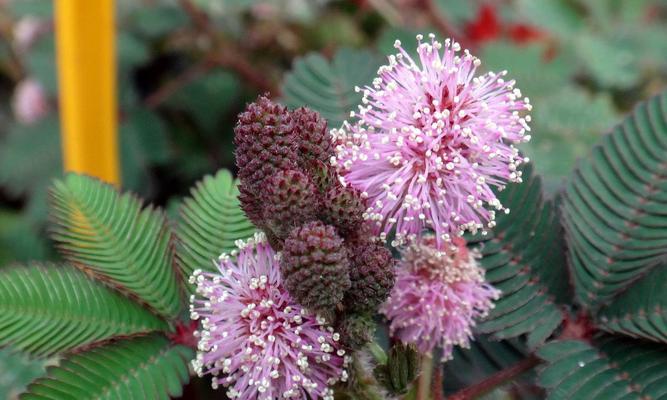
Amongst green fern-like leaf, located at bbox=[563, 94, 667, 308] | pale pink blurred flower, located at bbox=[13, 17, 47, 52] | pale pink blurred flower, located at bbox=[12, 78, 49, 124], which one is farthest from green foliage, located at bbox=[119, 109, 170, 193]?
green fern-like leaf, located at bbox=[563, 94, 667, 308]

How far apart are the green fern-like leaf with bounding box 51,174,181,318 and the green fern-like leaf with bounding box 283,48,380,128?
36 centimetres

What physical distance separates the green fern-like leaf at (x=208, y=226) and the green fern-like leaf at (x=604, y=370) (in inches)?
17.2

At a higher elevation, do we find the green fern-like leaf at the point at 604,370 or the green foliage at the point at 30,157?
the green foliage at the point at 30,157

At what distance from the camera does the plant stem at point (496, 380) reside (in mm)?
960

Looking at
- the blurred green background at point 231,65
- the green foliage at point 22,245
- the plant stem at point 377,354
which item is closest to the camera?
the plant stem at point 377,354

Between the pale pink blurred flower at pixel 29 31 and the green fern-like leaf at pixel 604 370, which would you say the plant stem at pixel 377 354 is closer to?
the green fern-like leaf at pixel 604 370

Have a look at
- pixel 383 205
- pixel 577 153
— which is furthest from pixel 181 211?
pixel 577 153

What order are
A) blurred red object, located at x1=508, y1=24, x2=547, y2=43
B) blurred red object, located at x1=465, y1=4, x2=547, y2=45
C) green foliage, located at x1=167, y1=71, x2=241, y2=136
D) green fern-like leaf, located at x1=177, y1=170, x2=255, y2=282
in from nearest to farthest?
green fern-like leaf, located at x1=177, y1=170, x2=255, y2=282
green foliage, located at x1=167, y1=71, x2=241, y2=136
blurred red object, located at x1=465, y1=4, x2=547, y2=45
blurred red object, located at x1=508, y1=24, x2=547, y2=43

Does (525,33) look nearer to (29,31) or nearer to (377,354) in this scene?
(29,31)

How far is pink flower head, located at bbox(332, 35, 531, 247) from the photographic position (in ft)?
2.73

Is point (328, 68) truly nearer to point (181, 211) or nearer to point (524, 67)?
point (181, 211)

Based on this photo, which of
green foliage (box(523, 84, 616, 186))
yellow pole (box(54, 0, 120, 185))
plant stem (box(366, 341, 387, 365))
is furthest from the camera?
green foliage (box(523, 84, 616, 186))

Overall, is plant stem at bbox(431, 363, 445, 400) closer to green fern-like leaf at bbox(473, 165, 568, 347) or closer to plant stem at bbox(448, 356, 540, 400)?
plant stem at bbox(448, 356, 540, 400)

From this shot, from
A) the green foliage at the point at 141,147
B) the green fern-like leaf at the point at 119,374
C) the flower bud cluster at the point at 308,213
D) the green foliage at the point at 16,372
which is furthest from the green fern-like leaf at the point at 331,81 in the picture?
the green foliage at the point at 141,147
